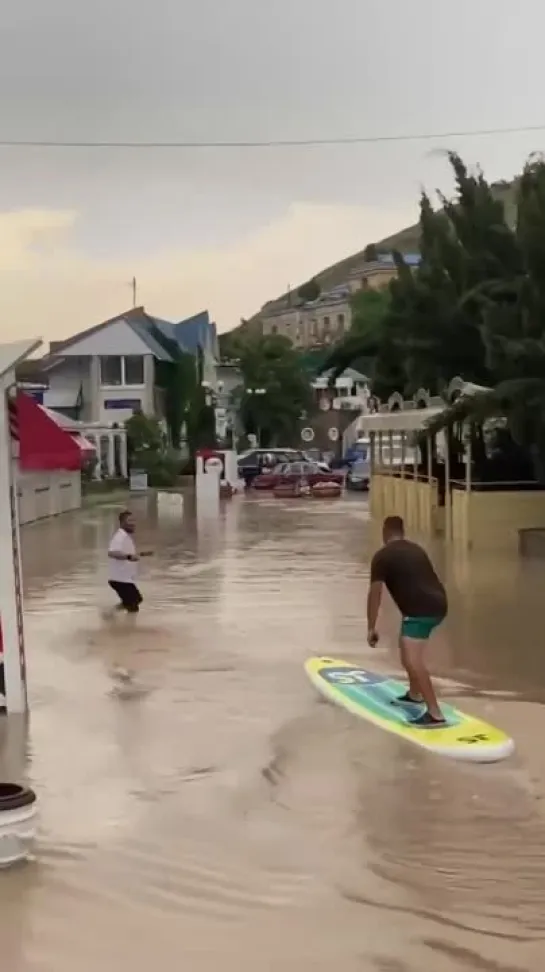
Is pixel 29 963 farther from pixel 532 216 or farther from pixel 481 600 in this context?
pixel 532 216

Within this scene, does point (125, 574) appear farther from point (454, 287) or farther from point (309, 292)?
point (309, 292)

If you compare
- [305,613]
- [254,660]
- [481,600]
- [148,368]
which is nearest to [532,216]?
[481,600]

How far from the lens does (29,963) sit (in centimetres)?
600

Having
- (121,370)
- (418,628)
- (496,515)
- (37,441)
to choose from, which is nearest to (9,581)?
(418,628)

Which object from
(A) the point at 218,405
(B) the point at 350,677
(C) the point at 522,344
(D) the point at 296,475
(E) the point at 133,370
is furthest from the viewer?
(A) the point at 218,405

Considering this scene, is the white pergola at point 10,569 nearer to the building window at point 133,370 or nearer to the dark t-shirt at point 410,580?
the dark t-shirt at point 410,580

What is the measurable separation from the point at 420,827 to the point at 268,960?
2175 millimetres

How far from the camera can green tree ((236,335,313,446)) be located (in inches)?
3440

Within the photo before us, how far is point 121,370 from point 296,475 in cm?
2216

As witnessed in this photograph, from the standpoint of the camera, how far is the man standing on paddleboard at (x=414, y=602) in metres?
10.1

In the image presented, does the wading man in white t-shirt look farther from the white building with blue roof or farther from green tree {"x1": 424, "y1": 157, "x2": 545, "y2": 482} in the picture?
the white building with blue roof

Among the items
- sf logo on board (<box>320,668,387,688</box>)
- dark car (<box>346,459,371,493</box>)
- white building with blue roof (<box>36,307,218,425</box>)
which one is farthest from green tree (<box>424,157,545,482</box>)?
white building with blue roof (<box>36,307,218,425</box>)

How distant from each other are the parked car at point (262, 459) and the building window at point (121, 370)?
36.0ft

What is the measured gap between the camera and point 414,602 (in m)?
10.1
